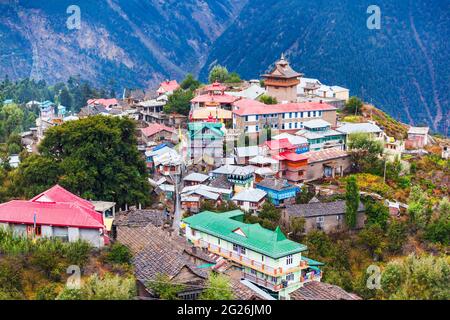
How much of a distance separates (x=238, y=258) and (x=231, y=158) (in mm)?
9882

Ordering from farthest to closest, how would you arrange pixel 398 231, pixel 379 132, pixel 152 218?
1. pixel 379 132
2. pixel 398 231
3. pixel 152 218

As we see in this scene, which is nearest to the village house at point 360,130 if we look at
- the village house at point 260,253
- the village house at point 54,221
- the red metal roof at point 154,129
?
the red metal roof at point 154,129

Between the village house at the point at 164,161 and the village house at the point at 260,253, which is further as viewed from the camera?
the village house at the point at 164,161

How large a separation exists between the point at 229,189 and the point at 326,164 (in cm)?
556

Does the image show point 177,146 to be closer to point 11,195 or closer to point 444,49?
point 11,195

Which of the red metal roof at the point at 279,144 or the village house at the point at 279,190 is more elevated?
the red metal roof at the point at 279,144

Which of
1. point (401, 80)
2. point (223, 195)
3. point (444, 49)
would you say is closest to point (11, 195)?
point (223, 195)

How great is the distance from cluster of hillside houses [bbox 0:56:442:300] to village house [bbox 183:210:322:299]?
0.12 ft

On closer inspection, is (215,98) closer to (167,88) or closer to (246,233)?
(167,88)

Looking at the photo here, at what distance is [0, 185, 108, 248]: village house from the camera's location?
2000cm

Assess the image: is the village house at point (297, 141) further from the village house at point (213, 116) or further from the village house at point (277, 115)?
the village house at point (213, 116)

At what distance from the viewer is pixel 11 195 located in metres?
27.0

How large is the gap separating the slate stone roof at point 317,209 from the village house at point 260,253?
147 inches

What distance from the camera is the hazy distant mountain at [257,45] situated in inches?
3132
